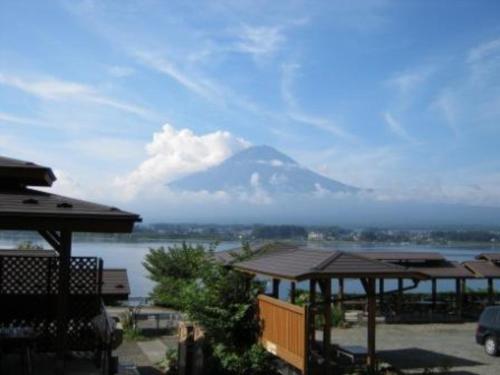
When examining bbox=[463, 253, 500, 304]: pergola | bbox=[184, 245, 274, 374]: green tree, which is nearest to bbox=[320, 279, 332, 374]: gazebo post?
bbox=[184, 245, 274, 374]: green tree

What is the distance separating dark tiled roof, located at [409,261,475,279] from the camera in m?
29.1

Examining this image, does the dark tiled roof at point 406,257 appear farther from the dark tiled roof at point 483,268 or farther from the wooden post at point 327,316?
the wooden post at point 327,316

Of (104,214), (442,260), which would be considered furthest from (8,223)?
(442,260)

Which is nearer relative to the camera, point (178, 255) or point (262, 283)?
point (262, 283)

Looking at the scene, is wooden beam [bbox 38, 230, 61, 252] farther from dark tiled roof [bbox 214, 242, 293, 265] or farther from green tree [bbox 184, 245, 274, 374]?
dark tiled roof [bbox 214, 242, 293, 265]

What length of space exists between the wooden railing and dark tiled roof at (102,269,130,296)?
15.5 feet

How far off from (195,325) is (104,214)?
7.83 metres

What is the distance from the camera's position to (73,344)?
36.8ft

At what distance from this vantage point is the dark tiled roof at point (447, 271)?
29094mm

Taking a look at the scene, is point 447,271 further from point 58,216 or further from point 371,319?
point 58,216

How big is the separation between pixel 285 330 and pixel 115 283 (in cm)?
698

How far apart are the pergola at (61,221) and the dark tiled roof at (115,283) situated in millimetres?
8415

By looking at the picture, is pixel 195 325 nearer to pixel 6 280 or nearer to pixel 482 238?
pixel 6 280

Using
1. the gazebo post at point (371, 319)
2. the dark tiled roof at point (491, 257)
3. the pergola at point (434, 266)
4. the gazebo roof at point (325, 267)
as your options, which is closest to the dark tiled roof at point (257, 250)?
the gazebo roof at point (325, 267)
